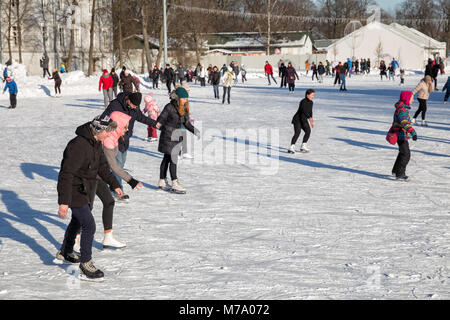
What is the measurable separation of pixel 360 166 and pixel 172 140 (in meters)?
3.89

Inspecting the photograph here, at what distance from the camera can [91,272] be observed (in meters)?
4.68

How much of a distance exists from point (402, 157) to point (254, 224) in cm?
330

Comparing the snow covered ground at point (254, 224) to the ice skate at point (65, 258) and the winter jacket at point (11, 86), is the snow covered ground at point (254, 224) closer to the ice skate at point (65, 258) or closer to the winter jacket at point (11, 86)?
the ice skate at point (65, 258)

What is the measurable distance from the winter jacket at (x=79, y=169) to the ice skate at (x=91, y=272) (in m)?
0.51

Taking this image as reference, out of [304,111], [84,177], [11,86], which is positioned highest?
[11,86]

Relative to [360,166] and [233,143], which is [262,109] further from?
[360,166]

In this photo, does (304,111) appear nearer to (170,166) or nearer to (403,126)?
(403,126)

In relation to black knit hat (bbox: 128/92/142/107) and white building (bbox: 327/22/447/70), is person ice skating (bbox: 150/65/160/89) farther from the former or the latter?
white building (bbox: 327/22/447/70)

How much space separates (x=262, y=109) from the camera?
19.4 meters

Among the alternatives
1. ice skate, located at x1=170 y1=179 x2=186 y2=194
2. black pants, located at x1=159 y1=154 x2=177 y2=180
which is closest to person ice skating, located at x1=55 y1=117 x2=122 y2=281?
black pants, located at x1=159 y1=154 x2=177 y2=180

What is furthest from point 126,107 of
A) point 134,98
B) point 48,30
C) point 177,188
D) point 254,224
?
point 48,30

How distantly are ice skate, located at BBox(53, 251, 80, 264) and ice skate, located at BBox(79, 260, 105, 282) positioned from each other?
43 cm

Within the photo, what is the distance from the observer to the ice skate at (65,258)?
5.13m

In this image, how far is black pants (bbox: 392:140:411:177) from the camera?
339 inches
